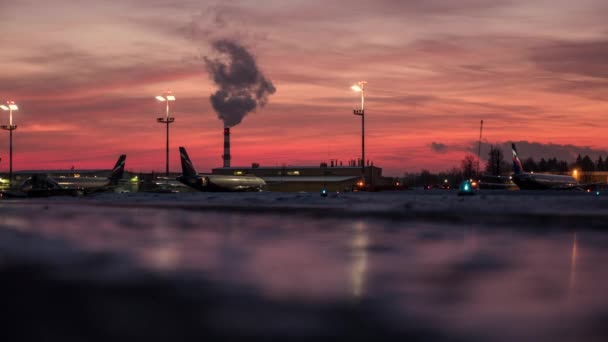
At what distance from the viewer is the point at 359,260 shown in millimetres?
13625

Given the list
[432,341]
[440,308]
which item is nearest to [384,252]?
[440,308]

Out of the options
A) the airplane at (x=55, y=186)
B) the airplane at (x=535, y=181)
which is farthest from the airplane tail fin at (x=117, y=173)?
the airplane at (x=535, y=181)

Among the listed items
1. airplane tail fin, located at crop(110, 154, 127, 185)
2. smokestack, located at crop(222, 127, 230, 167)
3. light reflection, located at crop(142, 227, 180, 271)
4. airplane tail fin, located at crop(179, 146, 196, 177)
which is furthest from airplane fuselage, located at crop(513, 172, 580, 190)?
smokestack, located at crop(222, 127, 230, 167)

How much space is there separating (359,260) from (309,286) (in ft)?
11.3

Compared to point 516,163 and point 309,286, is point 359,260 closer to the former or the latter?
point 309,286

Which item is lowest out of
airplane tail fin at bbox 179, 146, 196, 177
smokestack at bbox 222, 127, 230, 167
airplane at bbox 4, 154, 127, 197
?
airplane at bbox 4, 154, 127, 197

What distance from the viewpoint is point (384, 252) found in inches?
596

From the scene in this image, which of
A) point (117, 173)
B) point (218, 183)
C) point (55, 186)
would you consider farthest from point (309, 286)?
point (117, 173)

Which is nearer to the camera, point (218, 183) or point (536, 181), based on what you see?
point (536, 181)

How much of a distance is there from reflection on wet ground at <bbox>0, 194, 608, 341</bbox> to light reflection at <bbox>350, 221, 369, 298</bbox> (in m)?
0.04

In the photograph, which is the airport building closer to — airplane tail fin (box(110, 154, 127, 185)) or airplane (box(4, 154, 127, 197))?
airplane tail fin (box(110, 154, 127, 185))

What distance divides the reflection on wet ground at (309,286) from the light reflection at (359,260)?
0.04 meters

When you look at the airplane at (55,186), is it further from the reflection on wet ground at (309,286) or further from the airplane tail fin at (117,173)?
the reflection on wet ground at (309,286)

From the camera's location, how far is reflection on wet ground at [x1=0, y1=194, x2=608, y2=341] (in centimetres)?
741
